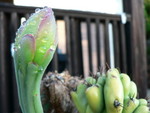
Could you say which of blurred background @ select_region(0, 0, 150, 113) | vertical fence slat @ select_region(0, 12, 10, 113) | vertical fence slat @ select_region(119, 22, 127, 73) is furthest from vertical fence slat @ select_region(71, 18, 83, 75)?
vertical fence slat @ select_region(0, 12, 10, 113)

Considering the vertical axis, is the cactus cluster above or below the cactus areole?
below

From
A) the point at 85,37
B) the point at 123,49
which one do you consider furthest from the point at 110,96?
the point at 123,49

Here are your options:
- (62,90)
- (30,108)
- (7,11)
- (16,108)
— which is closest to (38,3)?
(7,11)

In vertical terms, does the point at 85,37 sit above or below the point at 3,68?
above

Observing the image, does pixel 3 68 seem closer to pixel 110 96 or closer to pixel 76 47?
pixel 76 47

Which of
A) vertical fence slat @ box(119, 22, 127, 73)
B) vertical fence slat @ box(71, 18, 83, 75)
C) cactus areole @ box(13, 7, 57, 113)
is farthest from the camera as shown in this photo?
vertical fence slat @ box(119, 22, 127, 73)

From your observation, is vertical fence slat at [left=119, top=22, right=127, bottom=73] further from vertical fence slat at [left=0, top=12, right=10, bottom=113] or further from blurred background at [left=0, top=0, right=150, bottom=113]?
vertical fence slat at [left=0, top=12, right=10, bottom=113]
